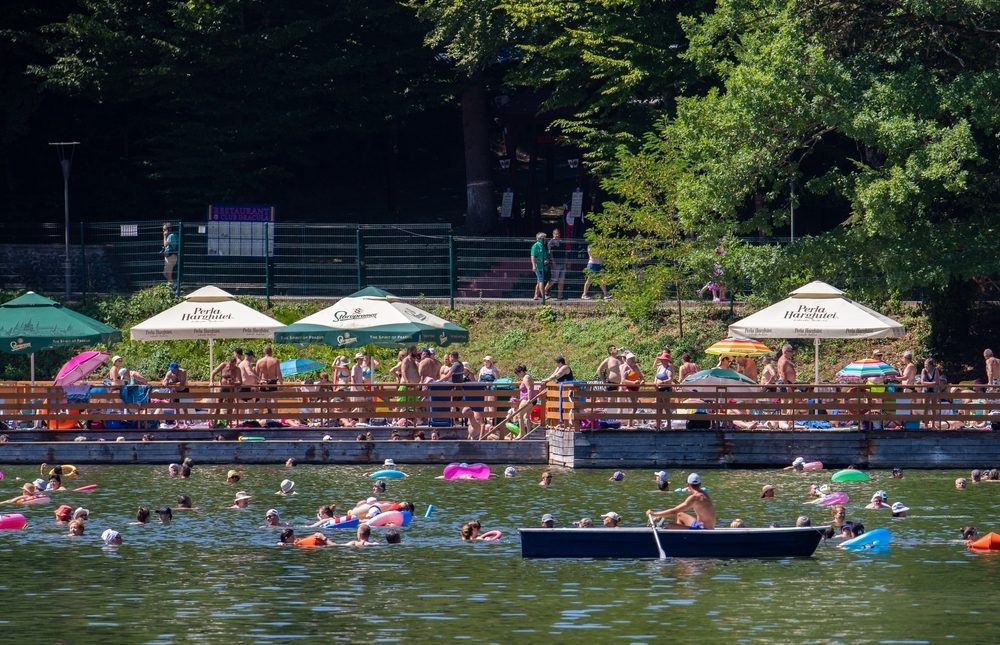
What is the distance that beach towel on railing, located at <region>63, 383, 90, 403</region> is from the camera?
34.6 m

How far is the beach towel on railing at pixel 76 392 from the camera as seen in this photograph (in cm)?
3462

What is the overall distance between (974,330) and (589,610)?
24.6 meters

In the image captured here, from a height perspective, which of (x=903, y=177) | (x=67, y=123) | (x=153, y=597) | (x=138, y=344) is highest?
(x=67, y=123)

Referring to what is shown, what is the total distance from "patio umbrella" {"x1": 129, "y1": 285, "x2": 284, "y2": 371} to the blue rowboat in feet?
46.9

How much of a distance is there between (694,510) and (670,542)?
0.85 meters

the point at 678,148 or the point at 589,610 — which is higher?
the point at 678,148

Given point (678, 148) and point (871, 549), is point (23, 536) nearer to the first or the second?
point (871, 549)

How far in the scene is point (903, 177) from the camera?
3619 centimetres

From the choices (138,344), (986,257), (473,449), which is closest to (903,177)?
(986,257)

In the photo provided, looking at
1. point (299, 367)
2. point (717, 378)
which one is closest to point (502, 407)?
point (717, 378)

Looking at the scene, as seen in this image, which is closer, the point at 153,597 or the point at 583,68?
the point at 153,597

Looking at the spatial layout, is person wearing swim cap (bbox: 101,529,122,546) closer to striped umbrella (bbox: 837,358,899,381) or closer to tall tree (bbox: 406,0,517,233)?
striped umbrella (bbox: 837,358,899,381)

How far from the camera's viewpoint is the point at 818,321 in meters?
34.8

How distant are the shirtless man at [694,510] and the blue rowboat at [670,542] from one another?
27cm
